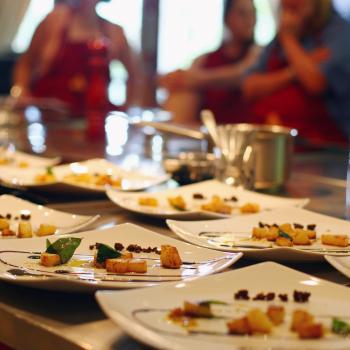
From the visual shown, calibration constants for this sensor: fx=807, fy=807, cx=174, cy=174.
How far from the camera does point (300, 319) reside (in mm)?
894

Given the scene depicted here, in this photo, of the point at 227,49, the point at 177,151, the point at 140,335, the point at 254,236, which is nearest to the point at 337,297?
the point at 140,335

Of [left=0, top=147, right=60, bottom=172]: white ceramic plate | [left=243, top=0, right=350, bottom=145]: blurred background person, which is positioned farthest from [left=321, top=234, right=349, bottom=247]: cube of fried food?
[left=243, top=0, right=350, bottom=145]: blurred background person

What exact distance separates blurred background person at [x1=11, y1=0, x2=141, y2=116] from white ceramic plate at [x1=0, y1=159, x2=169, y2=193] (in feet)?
10.4

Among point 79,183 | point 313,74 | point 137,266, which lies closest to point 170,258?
point 137,266

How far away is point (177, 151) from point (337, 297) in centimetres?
187

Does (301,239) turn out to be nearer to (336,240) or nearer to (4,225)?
(336,240)

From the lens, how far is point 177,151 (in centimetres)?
287

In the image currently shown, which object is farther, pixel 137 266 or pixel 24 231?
pixel 24 231

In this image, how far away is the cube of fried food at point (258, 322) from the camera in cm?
88

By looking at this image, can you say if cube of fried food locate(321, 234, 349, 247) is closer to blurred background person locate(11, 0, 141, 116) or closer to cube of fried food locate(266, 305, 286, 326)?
cube of fried food locate(266, 305, 286, 326)

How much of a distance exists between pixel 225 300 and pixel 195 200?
865mm

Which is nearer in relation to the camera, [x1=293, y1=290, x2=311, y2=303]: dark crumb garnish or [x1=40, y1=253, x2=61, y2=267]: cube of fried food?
[x1=293, y1=290, x2=311, y2=303]: dark crumb garnish

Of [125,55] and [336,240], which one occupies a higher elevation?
[125,55]

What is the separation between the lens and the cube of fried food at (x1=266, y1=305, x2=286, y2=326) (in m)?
0.91
